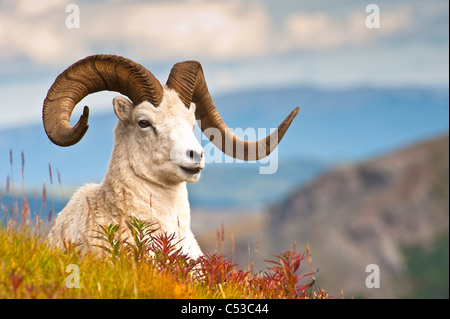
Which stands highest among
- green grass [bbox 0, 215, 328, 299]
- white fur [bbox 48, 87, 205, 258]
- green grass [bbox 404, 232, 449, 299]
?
green grass [bbox 404, 232, 449, 299]

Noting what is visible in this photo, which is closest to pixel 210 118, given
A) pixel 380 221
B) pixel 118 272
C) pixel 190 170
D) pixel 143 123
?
pixel 143 123

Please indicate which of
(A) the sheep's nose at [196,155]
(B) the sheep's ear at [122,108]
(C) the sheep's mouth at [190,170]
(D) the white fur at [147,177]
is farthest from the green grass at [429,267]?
(A) the sheep's nose at [196,155]

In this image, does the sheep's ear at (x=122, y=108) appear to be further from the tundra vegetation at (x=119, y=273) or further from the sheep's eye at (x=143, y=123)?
the tundra vegetation at (x=119, y=273)

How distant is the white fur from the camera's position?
9125 mm

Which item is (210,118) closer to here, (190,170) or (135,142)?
(135,142)

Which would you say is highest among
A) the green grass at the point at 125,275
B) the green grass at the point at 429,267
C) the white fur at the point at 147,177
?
the green grass at the point at 429,267

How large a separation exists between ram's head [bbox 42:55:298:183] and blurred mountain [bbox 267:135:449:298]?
8292cm

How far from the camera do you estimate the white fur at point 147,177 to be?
9.12 meters

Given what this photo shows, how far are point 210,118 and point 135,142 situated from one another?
6.14 feet

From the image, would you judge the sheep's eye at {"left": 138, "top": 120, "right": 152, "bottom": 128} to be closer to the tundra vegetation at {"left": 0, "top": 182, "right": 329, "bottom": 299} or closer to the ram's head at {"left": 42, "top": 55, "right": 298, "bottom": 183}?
the ram's head at {"left": 42, "top": 55, "right": 298, "bottom": 183}

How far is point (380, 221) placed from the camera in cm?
10325

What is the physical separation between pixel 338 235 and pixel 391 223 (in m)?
10.2

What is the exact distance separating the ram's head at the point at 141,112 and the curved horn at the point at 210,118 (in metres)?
0.02

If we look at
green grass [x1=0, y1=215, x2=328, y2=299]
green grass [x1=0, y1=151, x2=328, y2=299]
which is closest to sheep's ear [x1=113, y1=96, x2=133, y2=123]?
green grass [x1=0, y1=151, x2=328, y2=299]
